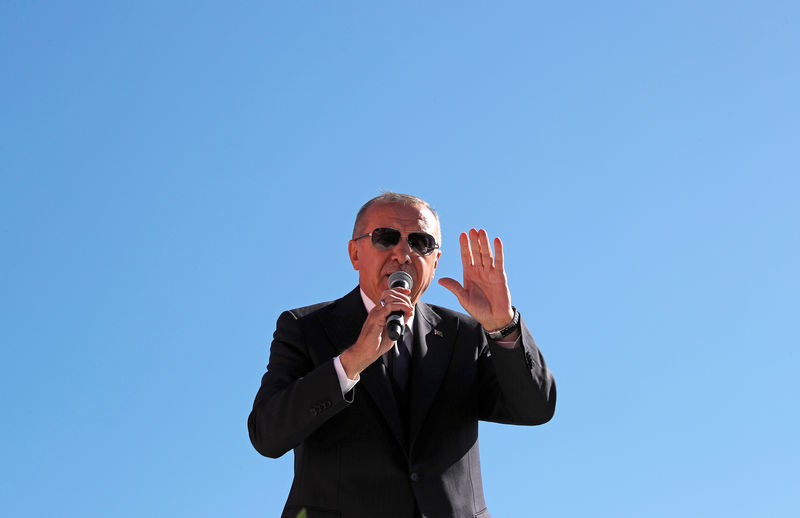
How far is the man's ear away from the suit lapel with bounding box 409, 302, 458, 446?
55cm

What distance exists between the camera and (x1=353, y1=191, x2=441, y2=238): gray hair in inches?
269

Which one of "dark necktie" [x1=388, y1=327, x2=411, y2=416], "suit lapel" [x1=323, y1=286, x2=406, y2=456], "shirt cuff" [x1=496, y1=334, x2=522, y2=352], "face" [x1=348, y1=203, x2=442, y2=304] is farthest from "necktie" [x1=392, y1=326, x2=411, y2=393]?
"shirt cuff" [x1=496, y1=334, x2=522, y2=352]

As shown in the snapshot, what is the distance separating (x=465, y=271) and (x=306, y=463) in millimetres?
1606

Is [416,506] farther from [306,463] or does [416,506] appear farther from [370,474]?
[306,463]

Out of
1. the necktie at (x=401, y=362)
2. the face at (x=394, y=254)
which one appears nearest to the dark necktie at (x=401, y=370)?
the necktie at (x=401, y=362)

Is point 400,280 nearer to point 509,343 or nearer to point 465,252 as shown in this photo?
point 465,252

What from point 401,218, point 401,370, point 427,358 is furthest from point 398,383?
point 401,218

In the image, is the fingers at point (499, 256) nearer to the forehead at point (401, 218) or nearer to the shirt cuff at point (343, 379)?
the forehead at point (401, 218)

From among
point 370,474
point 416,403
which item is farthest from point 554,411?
point 370,474

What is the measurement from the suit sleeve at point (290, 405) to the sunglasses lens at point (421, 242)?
98 cm

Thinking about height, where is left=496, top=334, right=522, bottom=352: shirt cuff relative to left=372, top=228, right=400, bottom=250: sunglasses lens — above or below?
below

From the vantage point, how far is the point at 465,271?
6.40 meters

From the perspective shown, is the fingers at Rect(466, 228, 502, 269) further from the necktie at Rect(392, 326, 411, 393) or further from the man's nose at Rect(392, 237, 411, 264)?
the necktie at Rect(392, 326, 411, 393)

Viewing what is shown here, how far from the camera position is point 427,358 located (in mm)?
6527
